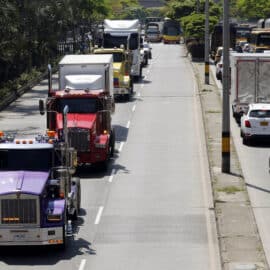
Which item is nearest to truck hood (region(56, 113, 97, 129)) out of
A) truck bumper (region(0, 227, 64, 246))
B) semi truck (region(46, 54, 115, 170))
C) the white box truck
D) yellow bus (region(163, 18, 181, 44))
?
semi truck (region(46, 54, 115, 170))

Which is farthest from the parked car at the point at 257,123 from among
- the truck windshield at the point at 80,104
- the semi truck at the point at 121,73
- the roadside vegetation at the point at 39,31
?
the roadside vegetation at the point at 39,31

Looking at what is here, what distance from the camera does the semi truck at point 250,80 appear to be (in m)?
41.3

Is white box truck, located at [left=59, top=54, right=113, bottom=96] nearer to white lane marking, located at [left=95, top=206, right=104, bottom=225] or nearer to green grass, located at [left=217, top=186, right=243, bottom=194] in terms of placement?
green grass, located at [left=217, top=186, right=243, bottom=194]

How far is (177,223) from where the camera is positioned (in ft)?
79.6

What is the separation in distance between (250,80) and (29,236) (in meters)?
22.9

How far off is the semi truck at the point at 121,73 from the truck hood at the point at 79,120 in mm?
19435

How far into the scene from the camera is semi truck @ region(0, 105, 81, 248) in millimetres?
20344

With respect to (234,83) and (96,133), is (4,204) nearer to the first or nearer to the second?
(96,133)

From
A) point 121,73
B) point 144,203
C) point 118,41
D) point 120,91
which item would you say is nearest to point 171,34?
point 118,41

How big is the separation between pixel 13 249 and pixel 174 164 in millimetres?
12291

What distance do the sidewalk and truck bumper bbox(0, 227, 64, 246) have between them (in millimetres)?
3900

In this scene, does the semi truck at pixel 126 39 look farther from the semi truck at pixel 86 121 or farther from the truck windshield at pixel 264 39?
the semi truck at pixel 86 121

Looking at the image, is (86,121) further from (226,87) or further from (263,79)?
(263,79)

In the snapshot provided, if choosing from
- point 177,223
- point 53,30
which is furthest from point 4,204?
point 53,30
